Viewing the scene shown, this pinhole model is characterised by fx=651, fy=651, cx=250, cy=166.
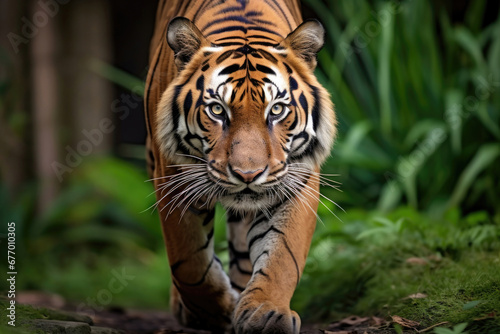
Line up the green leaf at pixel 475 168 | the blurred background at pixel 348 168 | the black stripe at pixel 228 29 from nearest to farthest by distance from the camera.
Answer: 1. the black stripe at pixel 228 29
2. the blurred background at pixel 348 168
3. the green leaf at pixel 475 168

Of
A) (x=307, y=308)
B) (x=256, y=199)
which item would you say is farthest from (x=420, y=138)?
(x=256, y=199)

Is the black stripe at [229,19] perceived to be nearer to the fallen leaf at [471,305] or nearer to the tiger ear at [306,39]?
the tiger ear at [306,39]

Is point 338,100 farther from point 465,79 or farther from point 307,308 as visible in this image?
point 307,308

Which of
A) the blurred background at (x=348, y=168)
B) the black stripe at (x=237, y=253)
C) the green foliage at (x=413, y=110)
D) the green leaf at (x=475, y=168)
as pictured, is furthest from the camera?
the green foliage at (x=413, y=110)

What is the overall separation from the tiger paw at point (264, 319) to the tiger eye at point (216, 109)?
824mm

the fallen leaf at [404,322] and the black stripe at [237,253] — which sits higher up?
the fallen leaf at [404,322]

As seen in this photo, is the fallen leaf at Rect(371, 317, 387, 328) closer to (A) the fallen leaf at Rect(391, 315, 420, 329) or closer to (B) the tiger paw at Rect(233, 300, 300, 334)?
(A) the fallen leaf at Rect(391, 315, 420, 329)

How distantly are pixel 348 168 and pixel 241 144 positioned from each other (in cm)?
354

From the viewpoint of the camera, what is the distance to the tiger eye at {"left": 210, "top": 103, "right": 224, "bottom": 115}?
2848 millimetres

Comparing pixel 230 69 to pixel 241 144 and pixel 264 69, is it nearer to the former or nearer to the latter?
pixel 264 69

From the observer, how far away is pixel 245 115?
9.11 feet

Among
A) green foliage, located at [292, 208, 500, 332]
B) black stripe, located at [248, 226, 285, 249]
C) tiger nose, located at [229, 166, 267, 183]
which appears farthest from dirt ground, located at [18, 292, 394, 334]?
tiger nose, located at [229, 166, 267, 183]

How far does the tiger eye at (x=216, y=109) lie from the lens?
2.85 meters

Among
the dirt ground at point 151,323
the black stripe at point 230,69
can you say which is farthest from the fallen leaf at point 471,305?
the black stripe at point 230,69
